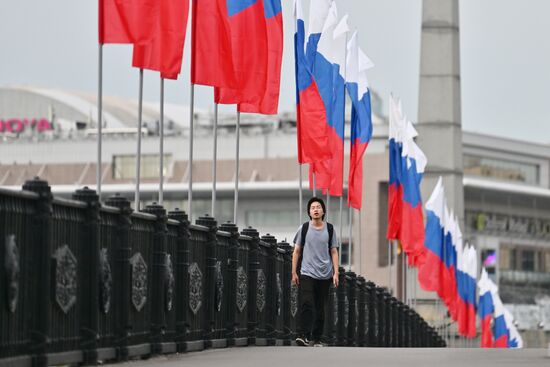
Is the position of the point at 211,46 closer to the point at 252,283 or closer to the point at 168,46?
the point at 168,46

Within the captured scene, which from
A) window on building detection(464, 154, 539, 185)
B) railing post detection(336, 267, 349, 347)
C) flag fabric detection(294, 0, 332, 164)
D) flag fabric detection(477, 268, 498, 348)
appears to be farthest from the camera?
window on building detection(464, 154, 539, 185)

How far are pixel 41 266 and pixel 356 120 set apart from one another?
3092cm

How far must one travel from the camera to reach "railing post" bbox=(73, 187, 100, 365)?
16.8 metres

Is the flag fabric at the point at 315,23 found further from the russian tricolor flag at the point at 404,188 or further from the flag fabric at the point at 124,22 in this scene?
the flag fabric at the point at 124,22

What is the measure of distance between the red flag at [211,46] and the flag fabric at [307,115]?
9034mm

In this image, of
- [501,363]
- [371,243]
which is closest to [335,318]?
[501,363]

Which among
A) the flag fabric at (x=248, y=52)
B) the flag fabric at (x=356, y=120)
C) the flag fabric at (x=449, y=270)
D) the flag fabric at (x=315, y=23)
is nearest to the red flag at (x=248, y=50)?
the flag fabric at (x=248, y=52)

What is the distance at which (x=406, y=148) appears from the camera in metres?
58.1

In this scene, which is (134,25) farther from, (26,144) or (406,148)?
(26,144)

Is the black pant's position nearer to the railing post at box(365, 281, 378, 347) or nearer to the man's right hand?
the man's right hand

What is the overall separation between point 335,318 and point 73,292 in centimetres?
1956

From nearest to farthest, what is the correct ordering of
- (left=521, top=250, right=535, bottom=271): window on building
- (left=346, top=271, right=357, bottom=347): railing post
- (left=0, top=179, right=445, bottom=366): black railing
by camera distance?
(left=0, top=179, right=445, bottom=366): black railing, (left=346, top=271, right=357, bottom=347): railing post, (left=521, top=250, right=535, bottom=271): window on building

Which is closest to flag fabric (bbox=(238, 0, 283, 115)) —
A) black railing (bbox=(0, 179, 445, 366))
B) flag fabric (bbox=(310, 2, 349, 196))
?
black railing (bbox=(0, 179, 445, 366))

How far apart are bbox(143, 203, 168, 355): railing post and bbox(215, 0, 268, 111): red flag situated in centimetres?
1034
